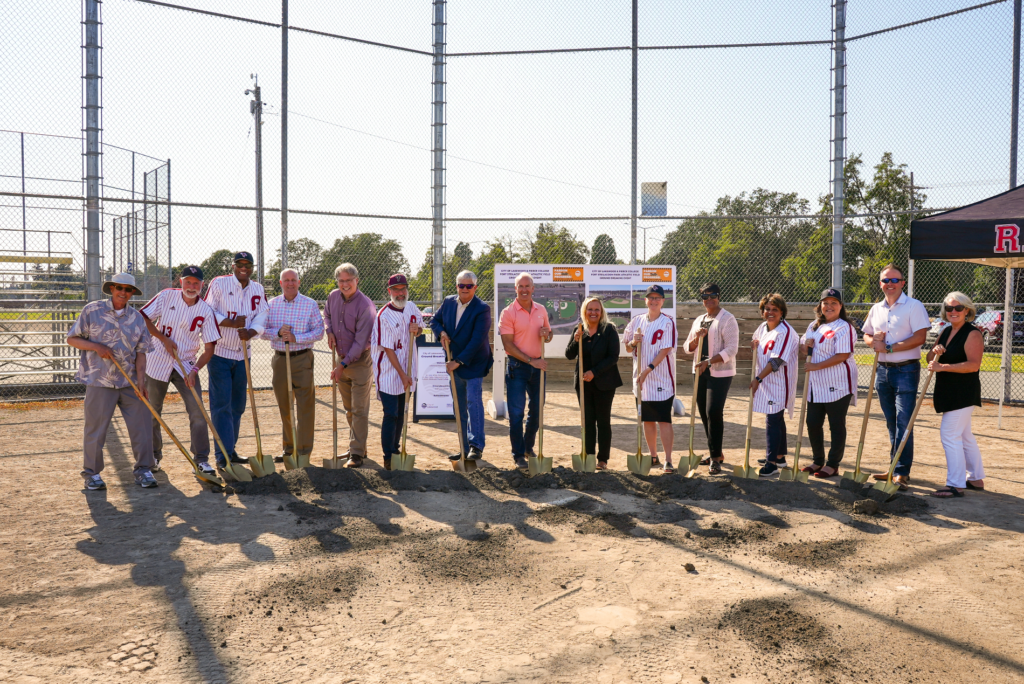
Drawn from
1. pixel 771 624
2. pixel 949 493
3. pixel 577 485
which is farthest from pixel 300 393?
pixel 949 493

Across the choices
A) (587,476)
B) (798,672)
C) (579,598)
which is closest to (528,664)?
(579,598)

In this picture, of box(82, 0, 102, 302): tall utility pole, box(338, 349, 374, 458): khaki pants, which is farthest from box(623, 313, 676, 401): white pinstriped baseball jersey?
box(82, 0, 102, 302): tall utility pole

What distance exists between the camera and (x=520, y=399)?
23.9 ft

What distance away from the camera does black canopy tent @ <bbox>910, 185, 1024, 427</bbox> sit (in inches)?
271

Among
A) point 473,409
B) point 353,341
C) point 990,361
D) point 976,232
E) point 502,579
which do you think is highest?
point 976,232

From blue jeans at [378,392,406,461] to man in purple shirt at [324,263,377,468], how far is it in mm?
190

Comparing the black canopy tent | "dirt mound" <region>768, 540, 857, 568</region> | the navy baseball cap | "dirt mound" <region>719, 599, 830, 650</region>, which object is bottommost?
"dirt mound" <region>719, 599, 830, 650</region>

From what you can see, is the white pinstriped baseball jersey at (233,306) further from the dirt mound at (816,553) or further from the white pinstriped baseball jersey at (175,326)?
the dirt mound at (816,553)

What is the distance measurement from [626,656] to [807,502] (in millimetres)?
3145

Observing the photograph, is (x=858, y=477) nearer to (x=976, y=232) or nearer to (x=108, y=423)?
(x=976, y=232)

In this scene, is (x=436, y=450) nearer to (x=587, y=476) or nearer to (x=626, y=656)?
(x=587, y=476)

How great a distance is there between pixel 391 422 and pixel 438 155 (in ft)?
20.0

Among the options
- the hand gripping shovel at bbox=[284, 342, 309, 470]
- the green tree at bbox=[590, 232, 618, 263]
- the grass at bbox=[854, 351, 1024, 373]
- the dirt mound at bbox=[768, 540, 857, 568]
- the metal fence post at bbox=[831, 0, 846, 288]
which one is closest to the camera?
the dirt mound at bbox=[768, 540, 857, 568]

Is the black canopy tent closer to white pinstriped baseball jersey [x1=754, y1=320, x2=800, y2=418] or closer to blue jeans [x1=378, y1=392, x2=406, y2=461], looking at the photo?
white pinstriped baseball jersey [x1=754, y1=320, x2=800, y2=418]
